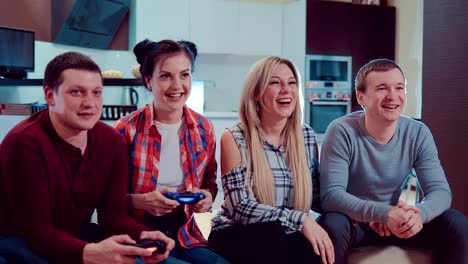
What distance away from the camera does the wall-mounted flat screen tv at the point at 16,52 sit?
4562 millimetres

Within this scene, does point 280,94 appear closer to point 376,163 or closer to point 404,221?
point 376,163

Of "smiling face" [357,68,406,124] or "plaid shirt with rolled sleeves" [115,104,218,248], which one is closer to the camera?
"plaid shirt with rolled sleeves" [115,104,218,248]

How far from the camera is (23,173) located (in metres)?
1.53

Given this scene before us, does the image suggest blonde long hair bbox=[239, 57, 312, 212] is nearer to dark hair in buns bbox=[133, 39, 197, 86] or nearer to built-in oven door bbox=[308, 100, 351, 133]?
dark hair in buns bbox=[133, 39, 197, 86]

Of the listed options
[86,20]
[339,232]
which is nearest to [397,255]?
[339,232]

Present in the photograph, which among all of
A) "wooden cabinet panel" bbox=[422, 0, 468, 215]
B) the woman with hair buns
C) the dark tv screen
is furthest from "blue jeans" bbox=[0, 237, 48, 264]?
the dark tv screen

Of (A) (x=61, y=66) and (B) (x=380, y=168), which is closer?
(A) (x=61, y=66)

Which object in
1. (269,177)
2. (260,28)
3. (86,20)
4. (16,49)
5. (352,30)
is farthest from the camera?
(260,28)

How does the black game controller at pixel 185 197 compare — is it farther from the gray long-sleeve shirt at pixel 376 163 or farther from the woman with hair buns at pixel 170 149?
the gray long-sleeve shirt at pixel 376 163

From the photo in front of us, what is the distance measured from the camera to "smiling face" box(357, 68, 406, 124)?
6.89ft

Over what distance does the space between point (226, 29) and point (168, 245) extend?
4.81 metres

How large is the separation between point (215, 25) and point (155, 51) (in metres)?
4.25

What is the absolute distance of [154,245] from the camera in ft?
5.18

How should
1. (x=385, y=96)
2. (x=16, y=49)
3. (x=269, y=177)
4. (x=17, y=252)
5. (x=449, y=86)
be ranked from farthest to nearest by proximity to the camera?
(x=16, y=49), (x=449, y=86), (x=385, y=96), (x=269, y=177), (x=17, y=252)
